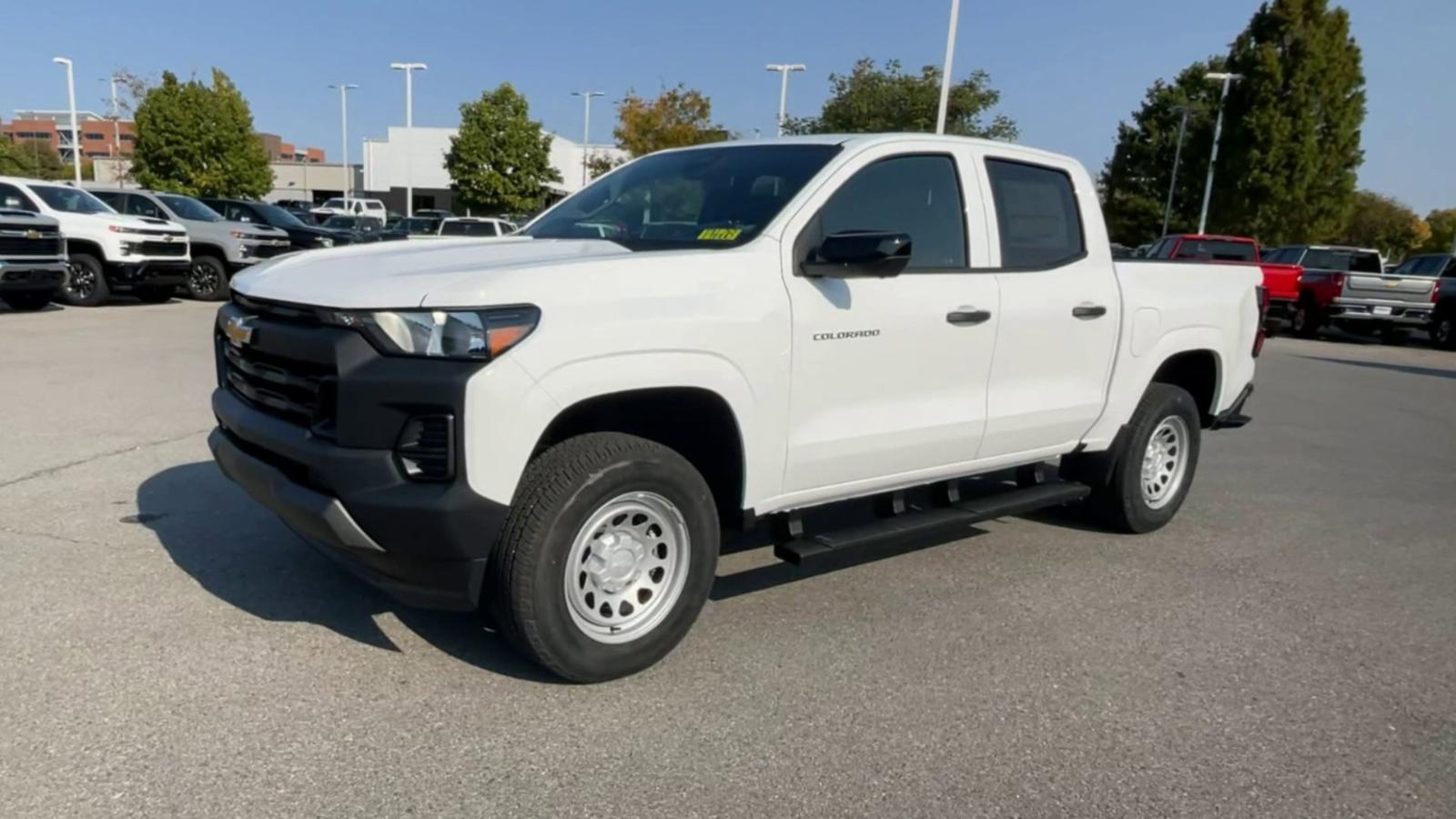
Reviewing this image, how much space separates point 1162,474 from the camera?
19.4ft

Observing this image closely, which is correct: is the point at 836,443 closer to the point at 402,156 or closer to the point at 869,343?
the point at 869,343

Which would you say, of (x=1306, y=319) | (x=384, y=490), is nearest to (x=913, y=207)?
(x=384, y=490)

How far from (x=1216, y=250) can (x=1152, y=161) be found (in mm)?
Answer: 34148

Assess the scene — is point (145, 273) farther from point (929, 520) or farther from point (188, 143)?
point (188, 143)

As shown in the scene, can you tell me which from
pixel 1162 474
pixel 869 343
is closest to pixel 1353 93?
pixel 1162 474

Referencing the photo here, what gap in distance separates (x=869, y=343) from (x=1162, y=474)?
9.13 feet

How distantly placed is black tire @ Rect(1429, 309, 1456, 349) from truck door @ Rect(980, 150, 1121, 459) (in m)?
19.4

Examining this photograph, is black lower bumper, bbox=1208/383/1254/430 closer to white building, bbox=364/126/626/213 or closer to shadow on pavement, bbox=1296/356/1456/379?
shadow on pavement, bbox=1296/356/1456/379

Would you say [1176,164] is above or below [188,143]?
above

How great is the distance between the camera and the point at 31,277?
544 inches

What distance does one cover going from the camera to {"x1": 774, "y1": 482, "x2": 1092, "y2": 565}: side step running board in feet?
13.1

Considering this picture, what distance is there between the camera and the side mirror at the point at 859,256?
367 cm

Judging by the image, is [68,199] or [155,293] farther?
[155,293]

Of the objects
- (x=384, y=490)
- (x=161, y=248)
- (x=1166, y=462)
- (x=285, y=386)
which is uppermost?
(x=285, y=386)
